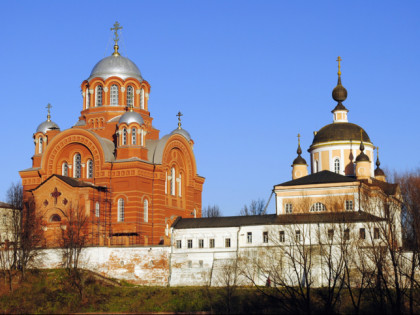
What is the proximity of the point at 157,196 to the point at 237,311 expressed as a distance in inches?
568

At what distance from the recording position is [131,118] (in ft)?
171

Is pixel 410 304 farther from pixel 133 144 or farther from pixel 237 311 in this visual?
pixel 133 144

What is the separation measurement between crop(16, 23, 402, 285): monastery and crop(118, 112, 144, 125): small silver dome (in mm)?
77

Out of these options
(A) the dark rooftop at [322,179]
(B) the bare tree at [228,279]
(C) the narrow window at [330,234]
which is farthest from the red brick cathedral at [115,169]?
(C) the narrow window at [330,234]

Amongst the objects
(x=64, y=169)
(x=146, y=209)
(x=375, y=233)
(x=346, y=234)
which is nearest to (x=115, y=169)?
(x=146, y=209)

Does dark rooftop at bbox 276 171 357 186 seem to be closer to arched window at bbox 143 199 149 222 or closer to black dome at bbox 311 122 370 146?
black dome at bbox 311 122 370 146

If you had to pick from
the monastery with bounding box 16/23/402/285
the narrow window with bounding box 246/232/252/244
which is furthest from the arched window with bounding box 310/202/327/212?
→ the narrow window with bounding box 246/232/252/244

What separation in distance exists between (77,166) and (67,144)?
169 centimetres

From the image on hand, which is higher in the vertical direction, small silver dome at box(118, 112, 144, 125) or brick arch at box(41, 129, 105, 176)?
small silver dome at box(118, 112, 144, 125)

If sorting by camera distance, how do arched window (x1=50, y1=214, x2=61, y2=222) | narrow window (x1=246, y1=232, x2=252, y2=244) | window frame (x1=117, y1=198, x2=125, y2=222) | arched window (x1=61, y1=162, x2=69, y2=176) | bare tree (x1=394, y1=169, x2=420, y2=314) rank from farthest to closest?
arched window (x1=61, y1=162, x2=69, y2=176) < window frame (x1=117, y1=198, x2=125, y2=222) < arched window (x1=50, y1=214, x2=61, y2=222) < narrow window (x1=246, y1=232, x2=252, y2=244) < bare tree (x1=394, y1=169, x2=420, y2=314)

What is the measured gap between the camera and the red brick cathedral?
4984 cm

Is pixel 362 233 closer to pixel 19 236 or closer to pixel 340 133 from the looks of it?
pixel 340 133

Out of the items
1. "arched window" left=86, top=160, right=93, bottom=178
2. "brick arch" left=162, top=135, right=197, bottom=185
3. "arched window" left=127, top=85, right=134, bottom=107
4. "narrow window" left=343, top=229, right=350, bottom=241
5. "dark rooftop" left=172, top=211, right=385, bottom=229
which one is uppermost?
"arched window" left=127, top=85, right=134, bottom=107

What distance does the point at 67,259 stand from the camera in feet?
151
